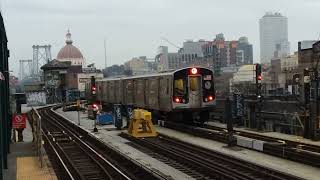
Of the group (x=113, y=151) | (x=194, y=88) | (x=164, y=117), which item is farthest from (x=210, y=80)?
(x=113, y=151)

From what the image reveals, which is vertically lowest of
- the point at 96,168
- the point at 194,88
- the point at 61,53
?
the point at 96,168

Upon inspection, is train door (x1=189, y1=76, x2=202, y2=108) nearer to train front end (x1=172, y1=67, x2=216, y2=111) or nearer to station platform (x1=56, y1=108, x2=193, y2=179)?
train front end (x1=172, y1=67, x2=216, y2=111)

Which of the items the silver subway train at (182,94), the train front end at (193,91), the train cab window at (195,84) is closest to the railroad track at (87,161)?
the silver subway train at (182,94)

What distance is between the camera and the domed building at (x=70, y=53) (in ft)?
534

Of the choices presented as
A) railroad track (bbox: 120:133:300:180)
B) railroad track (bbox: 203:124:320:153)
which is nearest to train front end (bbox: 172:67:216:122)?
railroad track (bbox: 203:124:320:153)

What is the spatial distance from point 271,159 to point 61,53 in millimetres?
150477

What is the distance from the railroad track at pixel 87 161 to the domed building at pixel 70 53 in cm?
13321

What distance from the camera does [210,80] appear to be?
3131 cm

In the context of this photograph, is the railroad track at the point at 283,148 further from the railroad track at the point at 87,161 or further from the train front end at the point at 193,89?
the railroad track at the point at 87,161

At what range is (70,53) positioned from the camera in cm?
16338

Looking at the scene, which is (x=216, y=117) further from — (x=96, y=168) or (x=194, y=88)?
(x=96, y=168)

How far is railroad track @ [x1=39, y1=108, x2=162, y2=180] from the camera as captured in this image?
17.0m

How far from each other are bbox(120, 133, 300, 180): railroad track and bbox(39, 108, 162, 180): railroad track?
4.62 ft

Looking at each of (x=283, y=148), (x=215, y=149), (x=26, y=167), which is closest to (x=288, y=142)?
(x=215, y=149)
